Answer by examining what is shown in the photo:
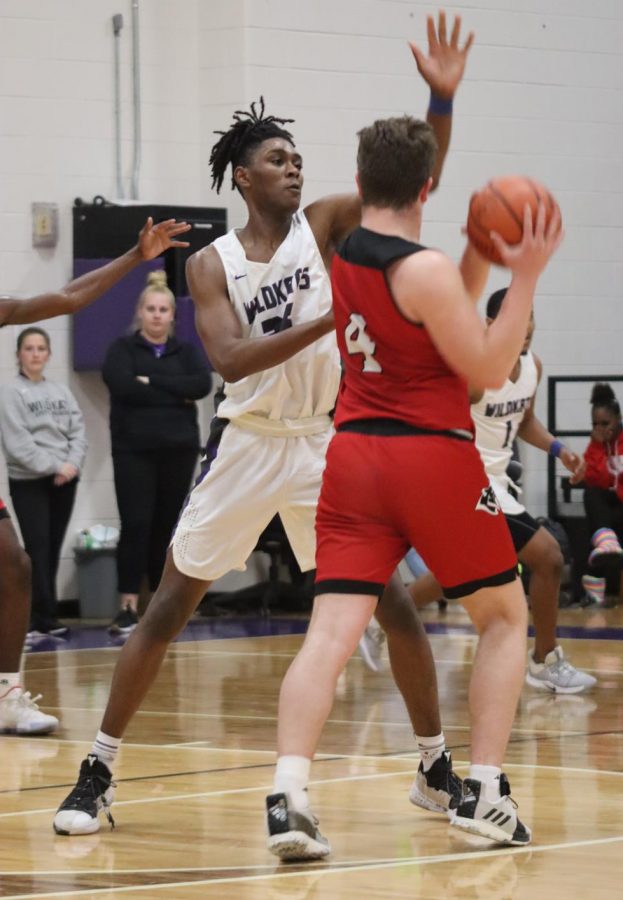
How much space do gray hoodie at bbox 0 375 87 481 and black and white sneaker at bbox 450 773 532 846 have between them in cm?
639

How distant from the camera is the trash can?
11148 mm

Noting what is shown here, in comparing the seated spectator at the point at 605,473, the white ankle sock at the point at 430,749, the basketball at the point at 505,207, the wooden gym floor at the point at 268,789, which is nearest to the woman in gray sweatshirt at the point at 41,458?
the wooden gym floor at the point at 268,789

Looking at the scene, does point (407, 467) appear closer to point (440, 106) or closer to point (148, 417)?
point (440, 106)

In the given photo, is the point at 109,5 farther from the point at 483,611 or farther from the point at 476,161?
the point at 483,611

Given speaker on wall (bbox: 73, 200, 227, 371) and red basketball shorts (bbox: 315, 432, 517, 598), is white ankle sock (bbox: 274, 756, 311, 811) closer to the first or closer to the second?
red basketball shorts (bbox: 315, 432, 517, 598)

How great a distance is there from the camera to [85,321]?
1120cm

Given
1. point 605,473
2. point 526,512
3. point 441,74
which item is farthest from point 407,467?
point 605,473

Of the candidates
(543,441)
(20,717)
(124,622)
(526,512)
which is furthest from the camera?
(124,622)

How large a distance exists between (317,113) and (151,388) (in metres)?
2.68

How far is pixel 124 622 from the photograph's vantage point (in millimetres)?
10148

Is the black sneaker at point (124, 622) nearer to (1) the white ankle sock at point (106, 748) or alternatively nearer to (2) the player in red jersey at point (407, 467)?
(1) the white ankle sock at point (106, 748)

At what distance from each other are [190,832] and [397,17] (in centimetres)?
882

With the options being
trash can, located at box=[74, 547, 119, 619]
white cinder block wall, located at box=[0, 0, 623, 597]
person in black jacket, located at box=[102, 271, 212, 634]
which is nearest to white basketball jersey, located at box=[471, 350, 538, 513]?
person in black jacket, located at box=[102, 271, 212, 634]

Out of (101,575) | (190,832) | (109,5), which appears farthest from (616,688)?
(109,5)
